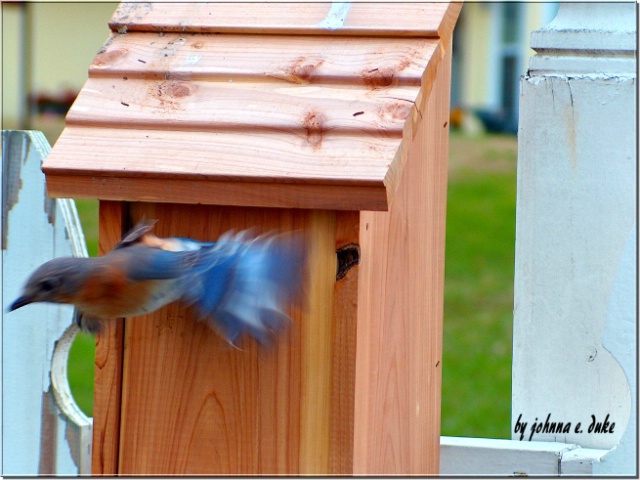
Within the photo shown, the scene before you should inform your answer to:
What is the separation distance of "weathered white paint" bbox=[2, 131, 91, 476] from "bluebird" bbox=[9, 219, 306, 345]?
63 centimetres

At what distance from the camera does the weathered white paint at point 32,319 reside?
93.6 inches

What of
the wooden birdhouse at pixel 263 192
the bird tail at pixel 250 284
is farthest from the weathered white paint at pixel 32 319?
Result: the bird tail at pixel 250 284

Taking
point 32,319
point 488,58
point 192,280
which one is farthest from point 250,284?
point 488,58

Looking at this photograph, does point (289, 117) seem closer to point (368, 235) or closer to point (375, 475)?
point (368, 235)

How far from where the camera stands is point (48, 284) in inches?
68.3

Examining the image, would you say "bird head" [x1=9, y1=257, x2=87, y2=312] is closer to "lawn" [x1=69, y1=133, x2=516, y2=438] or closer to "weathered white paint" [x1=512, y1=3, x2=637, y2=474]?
"weathered white paint" [x1=512, y1=3, x2=637, y2=474]

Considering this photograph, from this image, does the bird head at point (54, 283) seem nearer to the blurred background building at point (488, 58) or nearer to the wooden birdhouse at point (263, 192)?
the wooden birdhouse at point (263, 192)

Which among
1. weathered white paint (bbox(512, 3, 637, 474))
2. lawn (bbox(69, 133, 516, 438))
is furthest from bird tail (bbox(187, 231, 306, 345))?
lawn (bbox(69, 133, 516, 438))

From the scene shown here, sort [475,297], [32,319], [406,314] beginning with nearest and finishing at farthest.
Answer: [406,314] < [32,319] < [475,297]

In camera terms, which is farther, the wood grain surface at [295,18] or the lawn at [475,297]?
the lawn at [475,297]

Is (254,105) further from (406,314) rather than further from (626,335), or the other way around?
(626,335)

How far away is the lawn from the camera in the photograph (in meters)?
6.14

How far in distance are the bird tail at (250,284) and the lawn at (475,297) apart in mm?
2746

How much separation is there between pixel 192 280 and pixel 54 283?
26 centimetres
